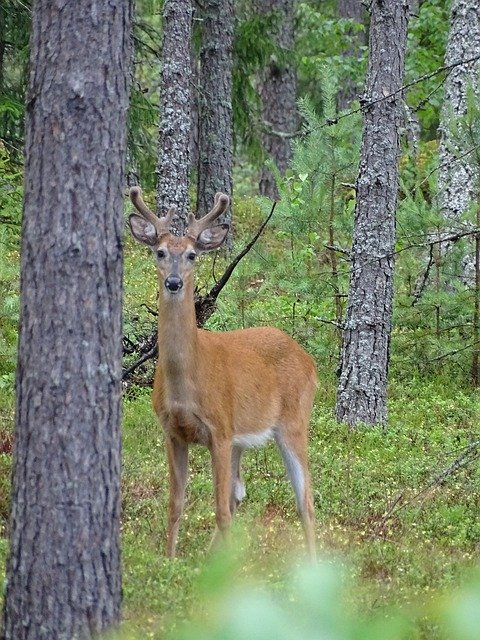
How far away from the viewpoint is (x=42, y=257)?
4.35 metres

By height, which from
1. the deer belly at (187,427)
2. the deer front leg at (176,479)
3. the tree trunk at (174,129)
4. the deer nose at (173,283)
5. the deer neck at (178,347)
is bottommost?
the deer front leg at (176,479)

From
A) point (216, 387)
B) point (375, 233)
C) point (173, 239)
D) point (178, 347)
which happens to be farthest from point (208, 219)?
point (375, 233)

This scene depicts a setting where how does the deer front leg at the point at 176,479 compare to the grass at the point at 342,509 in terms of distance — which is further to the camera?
the deer front leg at the point at 176,479

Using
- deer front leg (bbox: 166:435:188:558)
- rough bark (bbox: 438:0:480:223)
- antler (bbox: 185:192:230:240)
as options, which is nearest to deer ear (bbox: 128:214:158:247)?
antler (bbox: 185:192:230:240)

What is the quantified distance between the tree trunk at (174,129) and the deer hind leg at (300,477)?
7.49 metres

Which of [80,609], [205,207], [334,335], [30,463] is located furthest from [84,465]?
[205,207]

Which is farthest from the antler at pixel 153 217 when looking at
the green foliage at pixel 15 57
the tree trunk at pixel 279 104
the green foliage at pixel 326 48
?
the tree trunk at pixel 279 104

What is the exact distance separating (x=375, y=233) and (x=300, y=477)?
3.50 metres

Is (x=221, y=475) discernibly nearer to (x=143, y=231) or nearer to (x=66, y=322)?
(x=143, y=231)

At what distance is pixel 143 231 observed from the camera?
25.3 ft

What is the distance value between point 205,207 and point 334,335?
6.48m

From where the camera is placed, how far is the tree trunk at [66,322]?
4316mm

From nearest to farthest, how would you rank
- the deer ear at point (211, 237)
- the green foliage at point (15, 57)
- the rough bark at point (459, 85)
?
1. the deer ear at point (211, 237)
2. the green foliage at point (15, 57)
3. the rough bark at point (459, 85)

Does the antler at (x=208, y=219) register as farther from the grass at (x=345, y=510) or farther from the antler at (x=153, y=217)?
the grass at (x=345, y=510)
